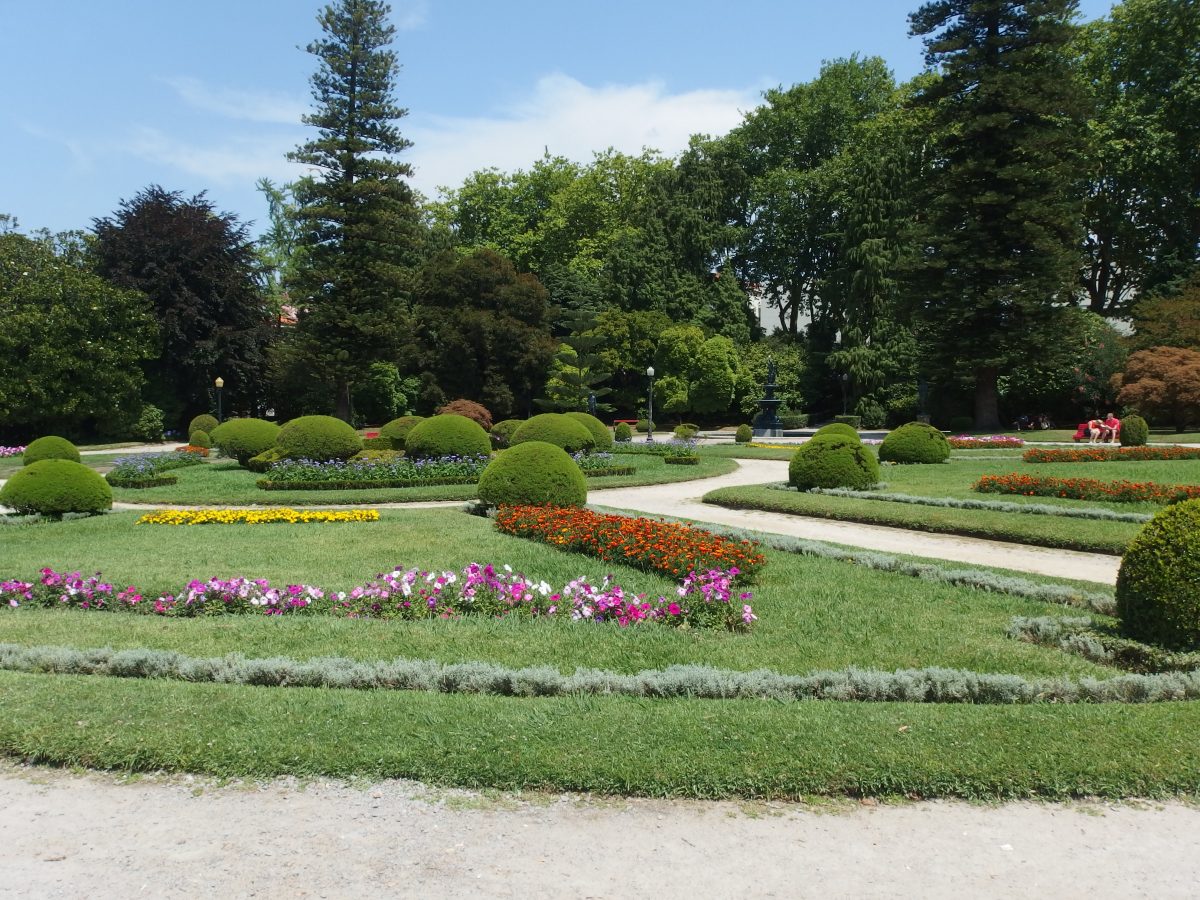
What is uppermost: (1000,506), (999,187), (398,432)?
(999,187)

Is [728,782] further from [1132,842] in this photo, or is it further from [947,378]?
[947,378]

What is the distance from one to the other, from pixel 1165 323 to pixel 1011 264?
647 centimetres

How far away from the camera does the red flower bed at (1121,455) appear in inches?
709

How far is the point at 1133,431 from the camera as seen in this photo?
20828mm

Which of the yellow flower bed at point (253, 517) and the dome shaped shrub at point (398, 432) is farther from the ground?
the dome shaped shrub at point (398, 432)

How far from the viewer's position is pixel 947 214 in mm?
31500

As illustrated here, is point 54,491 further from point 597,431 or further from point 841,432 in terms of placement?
point 841,432

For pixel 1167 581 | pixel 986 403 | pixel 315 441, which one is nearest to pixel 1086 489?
pixel 1167 581

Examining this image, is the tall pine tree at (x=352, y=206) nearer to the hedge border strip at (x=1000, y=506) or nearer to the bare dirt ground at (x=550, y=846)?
the hedge border strip at (x=1000, y=506)

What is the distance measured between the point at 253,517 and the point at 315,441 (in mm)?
6728

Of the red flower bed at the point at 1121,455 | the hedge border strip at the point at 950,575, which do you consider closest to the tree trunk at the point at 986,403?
the red flower bed at the point at 1121,455

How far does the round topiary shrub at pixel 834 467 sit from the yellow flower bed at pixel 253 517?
7.60 m

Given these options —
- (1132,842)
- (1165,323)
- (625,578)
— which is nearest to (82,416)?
(625,578)

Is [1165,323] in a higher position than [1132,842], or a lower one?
higher
